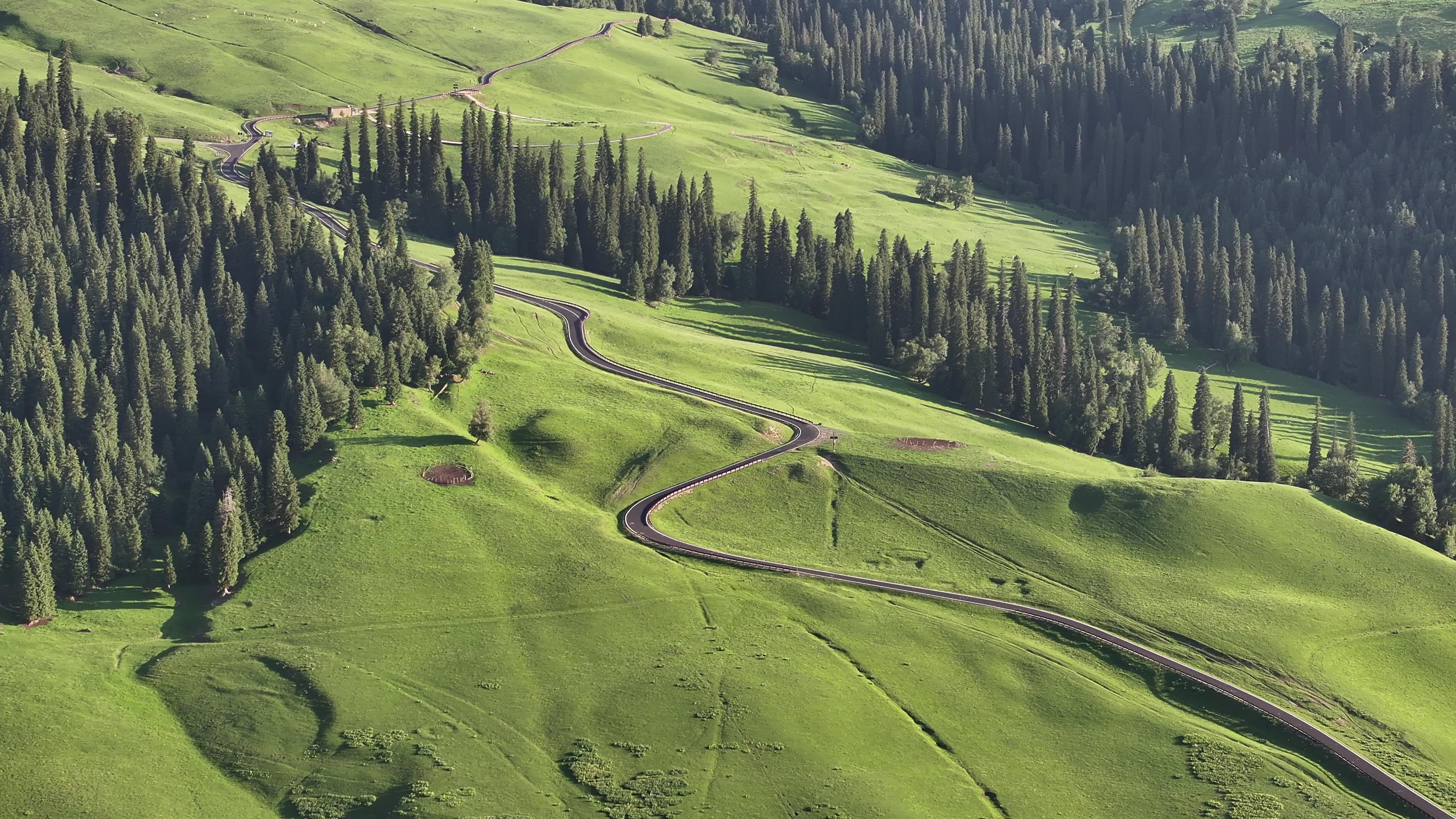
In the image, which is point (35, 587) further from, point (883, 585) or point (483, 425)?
point (883, 585)

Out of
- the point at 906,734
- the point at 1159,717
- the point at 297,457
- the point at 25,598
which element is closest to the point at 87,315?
the point at 297,457

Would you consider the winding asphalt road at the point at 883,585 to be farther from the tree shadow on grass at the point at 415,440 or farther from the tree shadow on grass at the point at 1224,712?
the tree shadow on grass at the point at 415,440

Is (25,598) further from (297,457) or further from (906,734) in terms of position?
(906,734)

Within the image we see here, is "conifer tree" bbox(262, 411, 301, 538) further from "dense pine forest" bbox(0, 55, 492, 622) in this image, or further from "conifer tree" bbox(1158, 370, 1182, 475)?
"conifer tree" bbox(1158, 370, 1182, 475)

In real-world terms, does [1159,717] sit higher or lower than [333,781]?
higher

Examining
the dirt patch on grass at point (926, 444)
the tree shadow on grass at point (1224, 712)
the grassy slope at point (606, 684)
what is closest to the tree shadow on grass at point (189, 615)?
the grassy slope at point (606, 684)

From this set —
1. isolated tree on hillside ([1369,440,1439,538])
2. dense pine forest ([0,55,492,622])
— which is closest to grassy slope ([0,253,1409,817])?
dense pine forest ([0,55,492,622])
